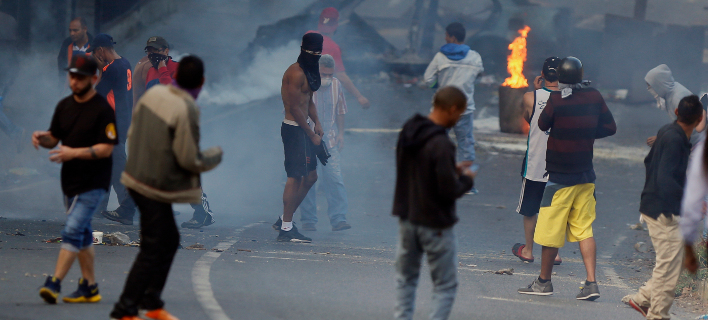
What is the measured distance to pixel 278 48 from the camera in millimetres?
20016

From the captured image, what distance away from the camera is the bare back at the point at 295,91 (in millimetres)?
7387

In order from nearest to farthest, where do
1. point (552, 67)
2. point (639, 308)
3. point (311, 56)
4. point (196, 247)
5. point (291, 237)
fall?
point (639, 308) → point (552, 67) → point (196, 247) → point (311, 56) → point (291, 237)

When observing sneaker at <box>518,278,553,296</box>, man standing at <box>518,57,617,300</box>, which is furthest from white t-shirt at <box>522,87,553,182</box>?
sneaker at <box>518,278,553,296</box>

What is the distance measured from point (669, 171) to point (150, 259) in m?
3.10

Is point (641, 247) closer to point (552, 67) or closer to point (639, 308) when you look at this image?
point (552, 67)

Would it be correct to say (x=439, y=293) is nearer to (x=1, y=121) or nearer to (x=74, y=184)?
(x=74, y=184)

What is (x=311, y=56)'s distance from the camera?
24.2 ft

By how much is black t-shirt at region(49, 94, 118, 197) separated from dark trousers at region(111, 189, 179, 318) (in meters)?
0.53

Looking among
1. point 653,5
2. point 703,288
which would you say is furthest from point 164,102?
point 653,5

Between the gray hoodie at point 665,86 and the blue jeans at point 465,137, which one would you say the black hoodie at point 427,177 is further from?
the blue jeans at point 465,137

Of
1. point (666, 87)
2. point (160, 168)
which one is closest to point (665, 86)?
point (666, 87)

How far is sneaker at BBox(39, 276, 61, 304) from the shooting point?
175 inches

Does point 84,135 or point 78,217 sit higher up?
point 84,135

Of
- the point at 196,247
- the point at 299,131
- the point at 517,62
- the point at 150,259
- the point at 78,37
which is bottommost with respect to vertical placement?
the point at 196,247
